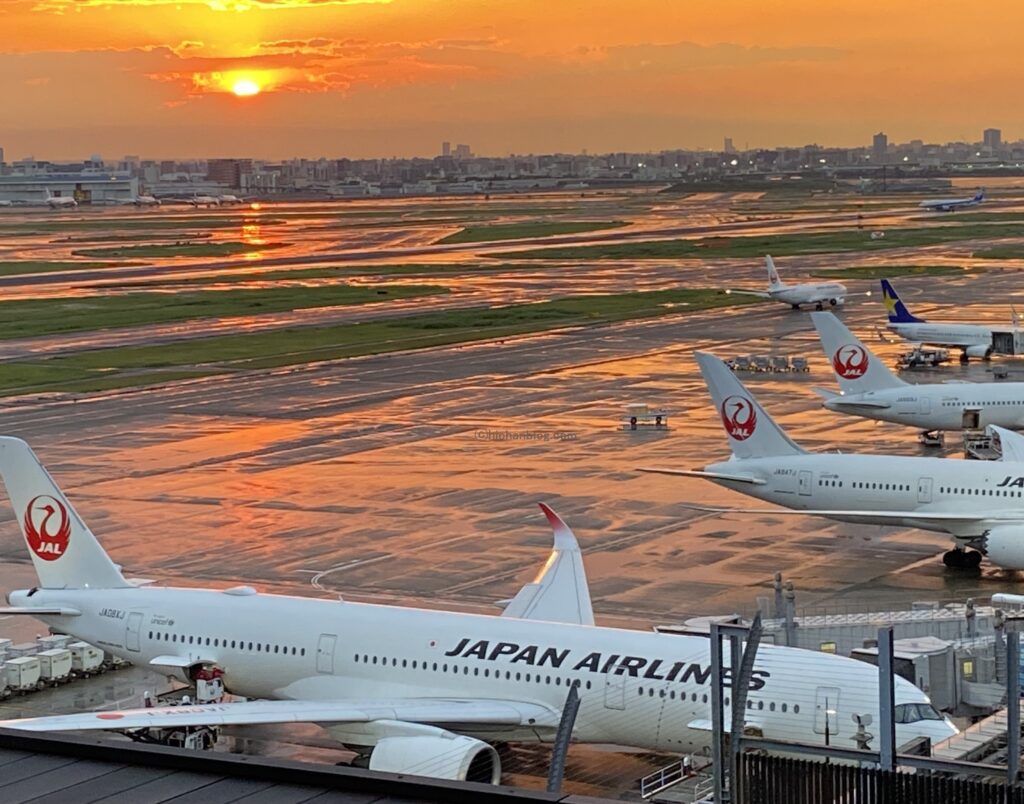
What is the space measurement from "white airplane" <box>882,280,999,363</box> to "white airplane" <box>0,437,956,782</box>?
73951 mm

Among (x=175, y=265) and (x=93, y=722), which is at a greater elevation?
(x=175, y=265)

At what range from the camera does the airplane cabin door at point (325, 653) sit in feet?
117

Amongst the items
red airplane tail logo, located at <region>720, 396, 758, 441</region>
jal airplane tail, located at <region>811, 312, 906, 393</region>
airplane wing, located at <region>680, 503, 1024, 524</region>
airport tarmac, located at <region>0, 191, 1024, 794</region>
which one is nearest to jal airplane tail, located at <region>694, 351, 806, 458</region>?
red airplane tail logo, located at <region>720, 396, 758, 441</region>

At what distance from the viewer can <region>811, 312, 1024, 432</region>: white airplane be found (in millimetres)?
74625

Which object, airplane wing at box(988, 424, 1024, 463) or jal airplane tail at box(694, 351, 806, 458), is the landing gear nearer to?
jal airplane tail at box(694, 351, 806, 458)

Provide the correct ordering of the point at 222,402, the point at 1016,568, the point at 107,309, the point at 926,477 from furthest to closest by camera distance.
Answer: the point at 107,309 → the point at 222,402 → the point at 926,477 → the point at 1016,568

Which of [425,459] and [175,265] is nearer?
[425,459]

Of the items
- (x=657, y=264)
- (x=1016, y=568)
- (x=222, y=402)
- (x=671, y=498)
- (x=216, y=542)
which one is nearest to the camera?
(x=1016, y=568)

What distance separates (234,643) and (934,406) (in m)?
45.1

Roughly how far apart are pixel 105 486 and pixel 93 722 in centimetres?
3900

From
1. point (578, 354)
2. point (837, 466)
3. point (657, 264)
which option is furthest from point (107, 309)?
point (837, 466)

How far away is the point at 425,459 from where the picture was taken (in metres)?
73.8

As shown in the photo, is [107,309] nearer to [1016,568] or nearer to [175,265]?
[175,265]

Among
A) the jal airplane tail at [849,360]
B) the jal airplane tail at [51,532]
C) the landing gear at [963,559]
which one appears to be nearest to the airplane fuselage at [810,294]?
the jal airplane tail at [849,360]
